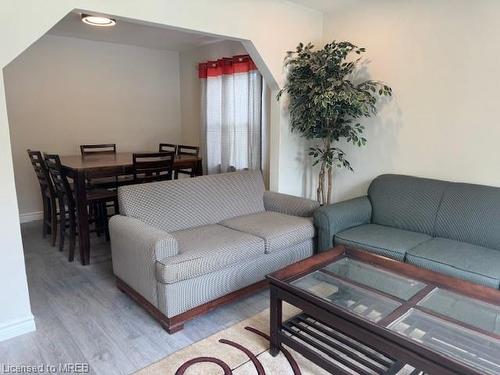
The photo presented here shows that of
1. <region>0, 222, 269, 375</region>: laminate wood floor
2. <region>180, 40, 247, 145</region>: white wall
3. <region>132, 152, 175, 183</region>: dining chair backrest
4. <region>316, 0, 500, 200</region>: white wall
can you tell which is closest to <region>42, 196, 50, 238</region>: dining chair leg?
<region>0, 222, 269, 375</region>: laminate wood floor

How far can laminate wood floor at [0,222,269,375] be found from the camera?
75.4 inches

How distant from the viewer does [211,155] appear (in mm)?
4809

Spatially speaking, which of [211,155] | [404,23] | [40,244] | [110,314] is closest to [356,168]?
[404,23]

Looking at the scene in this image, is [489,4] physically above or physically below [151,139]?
above

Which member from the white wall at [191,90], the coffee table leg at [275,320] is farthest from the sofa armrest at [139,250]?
the white wall at [191,90]

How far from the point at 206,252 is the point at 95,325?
2.80ft

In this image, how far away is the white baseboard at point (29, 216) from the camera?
4.40 meters

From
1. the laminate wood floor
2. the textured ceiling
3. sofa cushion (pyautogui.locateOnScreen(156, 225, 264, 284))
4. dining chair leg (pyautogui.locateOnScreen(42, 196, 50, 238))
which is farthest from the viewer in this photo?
the textured ceiling

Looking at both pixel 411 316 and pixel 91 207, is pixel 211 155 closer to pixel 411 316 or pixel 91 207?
pixel 91 207

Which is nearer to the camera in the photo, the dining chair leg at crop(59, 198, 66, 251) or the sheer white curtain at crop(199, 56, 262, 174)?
the dining chair leg at crop(59, 198, 66, 251)

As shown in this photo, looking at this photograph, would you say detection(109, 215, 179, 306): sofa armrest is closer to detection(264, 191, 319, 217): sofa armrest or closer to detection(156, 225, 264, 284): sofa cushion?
detection(156, 225, 264, 284): sofa cushion

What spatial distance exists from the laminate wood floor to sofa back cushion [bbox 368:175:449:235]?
1.27 meters

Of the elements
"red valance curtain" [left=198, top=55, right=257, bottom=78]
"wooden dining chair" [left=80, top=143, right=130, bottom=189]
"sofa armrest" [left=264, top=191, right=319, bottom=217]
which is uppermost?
"red valance curtain" [left=198, top=55, right=257, bottom=78]

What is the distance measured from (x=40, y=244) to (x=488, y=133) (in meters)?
4.25
